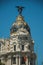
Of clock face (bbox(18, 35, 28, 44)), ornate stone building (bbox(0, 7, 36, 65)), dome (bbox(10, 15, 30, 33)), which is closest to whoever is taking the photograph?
ornate stone building (bbox(0, 7, 36, 65))

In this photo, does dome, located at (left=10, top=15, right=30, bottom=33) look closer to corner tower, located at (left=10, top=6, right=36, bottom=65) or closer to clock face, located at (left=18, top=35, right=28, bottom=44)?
corner tower, located at (left=10, top=6, right=36, bottom=65)

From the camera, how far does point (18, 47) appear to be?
105438mm

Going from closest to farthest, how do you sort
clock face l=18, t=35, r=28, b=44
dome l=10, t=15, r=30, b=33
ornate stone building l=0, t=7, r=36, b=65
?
ornate stone building l=0, t=7, r=36, b=65, clock face l=18, t=35, r=28, b=44, dome l=10, t=15, r=30, b=33

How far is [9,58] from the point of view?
10556 cm

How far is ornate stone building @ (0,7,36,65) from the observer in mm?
104800

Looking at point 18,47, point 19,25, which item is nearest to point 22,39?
point 18,47

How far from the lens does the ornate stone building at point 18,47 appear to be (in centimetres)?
10480

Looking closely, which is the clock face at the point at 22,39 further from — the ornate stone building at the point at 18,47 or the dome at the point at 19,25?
the dome at the point at 19,25

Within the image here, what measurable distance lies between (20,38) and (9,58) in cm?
549

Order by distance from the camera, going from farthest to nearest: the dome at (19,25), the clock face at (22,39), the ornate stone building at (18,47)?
the dome at (19,25) < the clock face at (22,39) < the ornate stone building at (18,47)

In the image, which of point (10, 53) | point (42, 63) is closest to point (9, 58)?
point (10, 53)

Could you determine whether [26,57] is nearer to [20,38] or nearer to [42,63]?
[20,38]

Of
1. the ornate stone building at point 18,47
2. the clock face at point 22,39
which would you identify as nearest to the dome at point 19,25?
the ornate stone building at point 18,47

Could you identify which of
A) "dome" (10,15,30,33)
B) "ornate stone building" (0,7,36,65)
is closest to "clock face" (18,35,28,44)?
"ornate stone building" (0,7,36,65)
